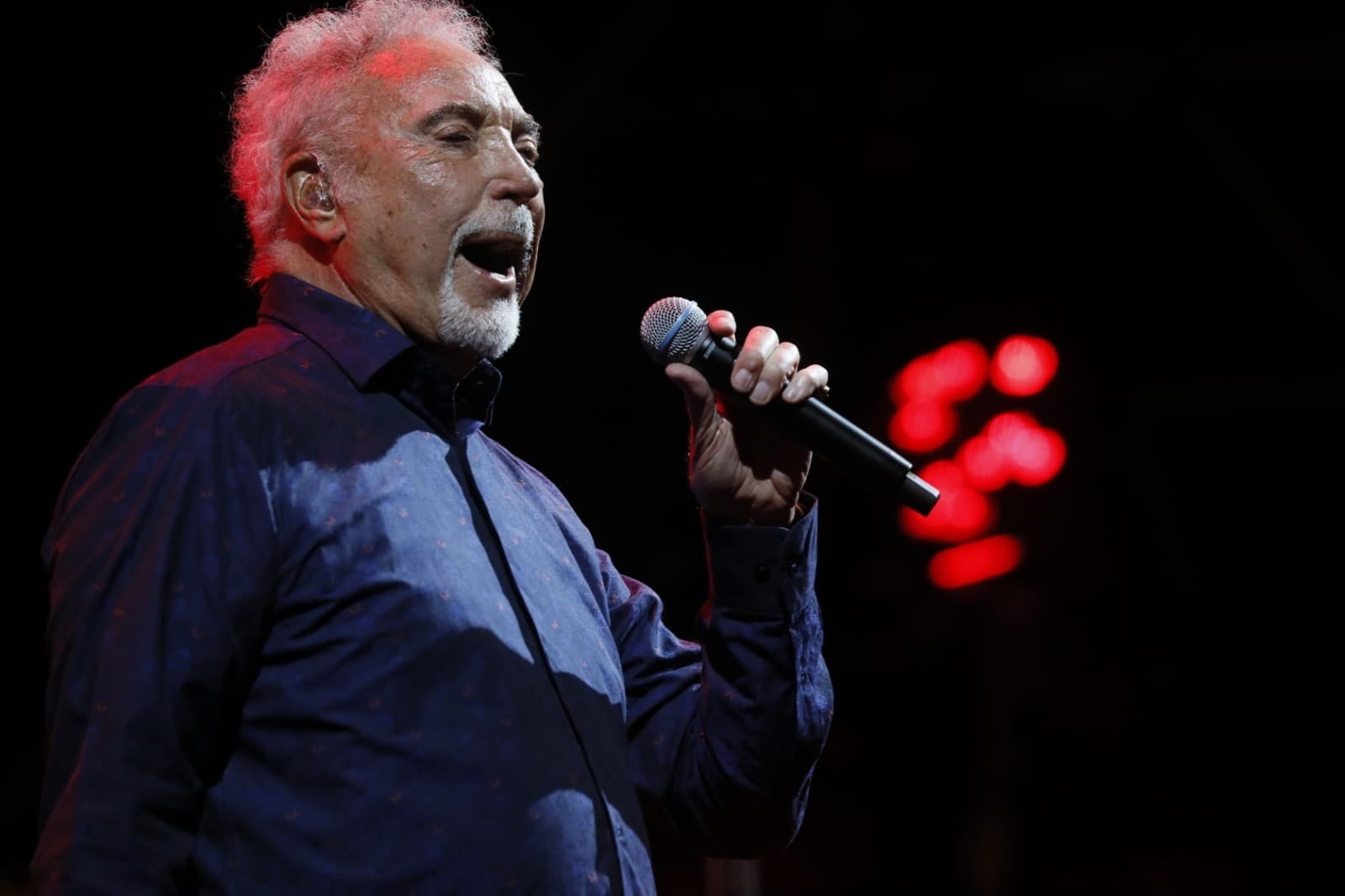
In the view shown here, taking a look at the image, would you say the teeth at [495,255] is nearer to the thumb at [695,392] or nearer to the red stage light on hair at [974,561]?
the thumb at [695,392]

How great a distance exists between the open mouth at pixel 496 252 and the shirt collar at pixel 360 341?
5.9 inches

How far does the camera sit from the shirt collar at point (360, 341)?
145 centimetres

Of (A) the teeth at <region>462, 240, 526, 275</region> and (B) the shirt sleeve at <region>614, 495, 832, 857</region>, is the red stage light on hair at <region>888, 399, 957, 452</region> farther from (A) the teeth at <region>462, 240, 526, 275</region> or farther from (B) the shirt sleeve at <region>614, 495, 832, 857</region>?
(A) the teeth at <region>462, 240, 526, 275</region>

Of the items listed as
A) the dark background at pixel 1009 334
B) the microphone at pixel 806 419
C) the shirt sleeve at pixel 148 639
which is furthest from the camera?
the dark background at pixel 1009 334

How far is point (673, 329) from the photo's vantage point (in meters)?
1.54

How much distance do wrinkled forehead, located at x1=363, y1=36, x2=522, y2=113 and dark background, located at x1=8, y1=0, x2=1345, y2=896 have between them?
214cm

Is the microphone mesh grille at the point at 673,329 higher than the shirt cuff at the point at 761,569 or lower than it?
higher

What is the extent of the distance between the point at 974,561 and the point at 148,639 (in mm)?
3937

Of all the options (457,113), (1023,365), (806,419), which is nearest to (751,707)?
(806,419)

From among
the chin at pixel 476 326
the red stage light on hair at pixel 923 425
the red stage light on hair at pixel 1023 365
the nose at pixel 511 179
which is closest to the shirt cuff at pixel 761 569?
the chin at pixel 476 326

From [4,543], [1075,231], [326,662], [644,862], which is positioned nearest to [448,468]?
[326,662]

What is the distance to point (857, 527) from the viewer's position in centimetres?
491

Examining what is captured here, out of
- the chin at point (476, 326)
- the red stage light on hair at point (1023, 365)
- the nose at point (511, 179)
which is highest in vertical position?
the red stage light on hair at point (1023, 365)

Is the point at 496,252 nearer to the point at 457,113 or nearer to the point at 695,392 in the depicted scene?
the point at 457,113
